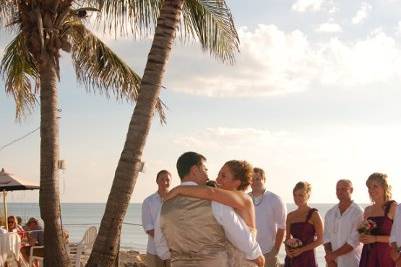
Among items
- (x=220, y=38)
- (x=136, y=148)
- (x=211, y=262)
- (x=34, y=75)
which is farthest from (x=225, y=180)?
(x=34, y=75)

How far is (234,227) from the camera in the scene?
5.20 meters

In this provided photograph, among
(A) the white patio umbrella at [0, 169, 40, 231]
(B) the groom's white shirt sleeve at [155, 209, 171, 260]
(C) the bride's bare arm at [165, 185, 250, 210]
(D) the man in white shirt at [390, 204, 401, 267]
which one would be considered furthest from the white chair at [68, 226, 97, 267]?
(C) the bride's bare arm at [165, 185, 250, 210]

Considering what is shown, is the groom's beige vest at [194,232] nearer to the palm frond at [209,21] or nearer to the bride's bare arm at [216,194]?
the bride's bare arm at [216,194]

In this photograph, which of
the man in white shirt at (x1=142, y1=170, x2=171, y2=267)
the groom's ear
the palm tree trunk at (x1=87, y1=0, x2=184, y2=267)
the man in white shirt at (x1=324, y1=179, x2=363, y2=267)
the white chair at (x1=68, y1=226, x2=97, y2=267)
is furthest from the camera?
the white chair at (x1=68, y1=226, x2=97, y2=267)

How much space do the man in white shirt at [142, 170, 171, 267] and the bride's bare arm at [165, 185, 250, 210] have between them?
435 cm

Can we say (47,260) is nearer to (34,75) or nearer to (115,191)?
(115,191)

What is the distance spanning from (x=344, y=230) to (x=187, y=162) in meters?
3.45

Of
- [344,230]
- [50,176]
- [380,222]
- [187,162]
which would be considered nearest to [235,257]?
[187,162]

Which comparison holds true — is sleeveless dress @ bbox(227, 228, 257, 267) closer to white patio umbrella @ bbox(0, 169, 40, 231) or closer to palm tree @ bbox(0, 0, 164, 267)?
palm tree @ bbox(0, 0, 164, 267)

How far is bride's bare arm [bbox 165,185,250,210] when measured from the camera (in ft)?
17.0

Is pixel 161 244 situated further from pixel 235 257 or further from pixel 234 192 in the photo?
pixel 234 192

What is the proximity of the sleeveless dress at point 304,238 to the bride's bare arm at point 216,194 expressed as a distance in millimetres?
3507

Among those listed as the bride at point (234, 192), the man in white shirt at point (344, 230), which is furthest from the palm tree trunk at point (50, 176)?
the bride at point (234, 192)

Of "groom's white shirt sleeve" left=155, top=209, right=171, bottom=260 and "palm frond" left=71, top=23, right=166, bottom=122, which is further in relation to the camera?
"palm frond" left=71, top=23, right=166, bottom=122
